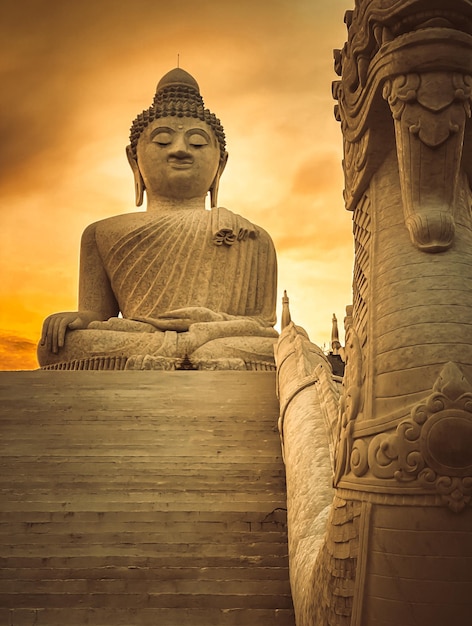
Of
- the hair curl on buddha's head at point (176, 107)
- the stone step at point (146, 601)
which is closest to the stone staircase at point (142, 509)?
the stone step at point (146, 601)

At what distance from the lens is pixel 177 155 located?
970 cm

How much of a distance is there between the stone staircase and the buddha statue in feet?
6.07

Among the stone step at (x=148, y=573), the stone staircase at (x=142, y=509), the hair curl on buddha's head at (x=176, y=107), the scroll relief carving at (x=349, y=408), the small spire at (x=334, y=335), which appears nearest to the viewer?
the scroll relief carving at (x=349, y=408)

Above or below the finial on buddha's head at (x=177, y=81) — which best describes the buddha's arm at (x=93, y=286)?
below

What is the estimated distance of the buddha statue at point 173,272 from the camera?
786cm

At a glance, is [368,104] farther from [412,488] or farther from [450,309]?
[412,488]

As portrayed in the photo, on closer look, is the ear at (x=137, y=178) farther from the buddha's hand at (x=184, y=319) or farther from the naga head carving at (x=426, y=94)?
the naga head carving at (x=426, y=94)

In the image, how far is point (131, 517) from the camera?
4.12 m

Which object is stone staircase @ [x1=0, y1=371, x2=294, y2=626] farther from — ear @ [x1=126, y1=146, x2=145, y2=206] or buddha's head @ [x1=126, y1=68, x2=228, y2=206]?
ear @ [x1=126, y1=146, x2=145, y2=206]

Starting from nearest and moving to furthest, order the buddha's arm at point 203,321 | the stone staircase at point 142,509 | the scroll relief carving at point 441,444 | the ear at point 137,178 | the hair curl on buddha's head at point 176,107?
1. the scroll relief carving at point 441,444
2. the stone staircase at point 142,509
3. the buddha's arm at point 203,321
4. the hair curl on buddha's head at point 176,107
5. the ear at point 137,178

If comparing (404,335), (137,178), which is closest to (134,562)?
(404,335)

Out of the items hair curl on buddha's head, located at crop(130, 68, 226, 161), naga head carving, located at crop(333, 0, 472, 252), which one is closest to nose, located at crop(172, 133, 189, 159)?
hair curl on buddha's head, located at crop(130, 68, 226, 161)

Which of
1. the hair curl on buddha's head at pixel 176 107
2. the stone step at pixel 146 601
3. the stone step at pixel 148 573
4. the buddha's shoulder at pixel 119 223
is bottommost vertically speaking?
the stone step at pixel 146 601

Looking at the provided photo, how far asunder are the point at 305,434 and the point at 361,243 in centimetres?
139
